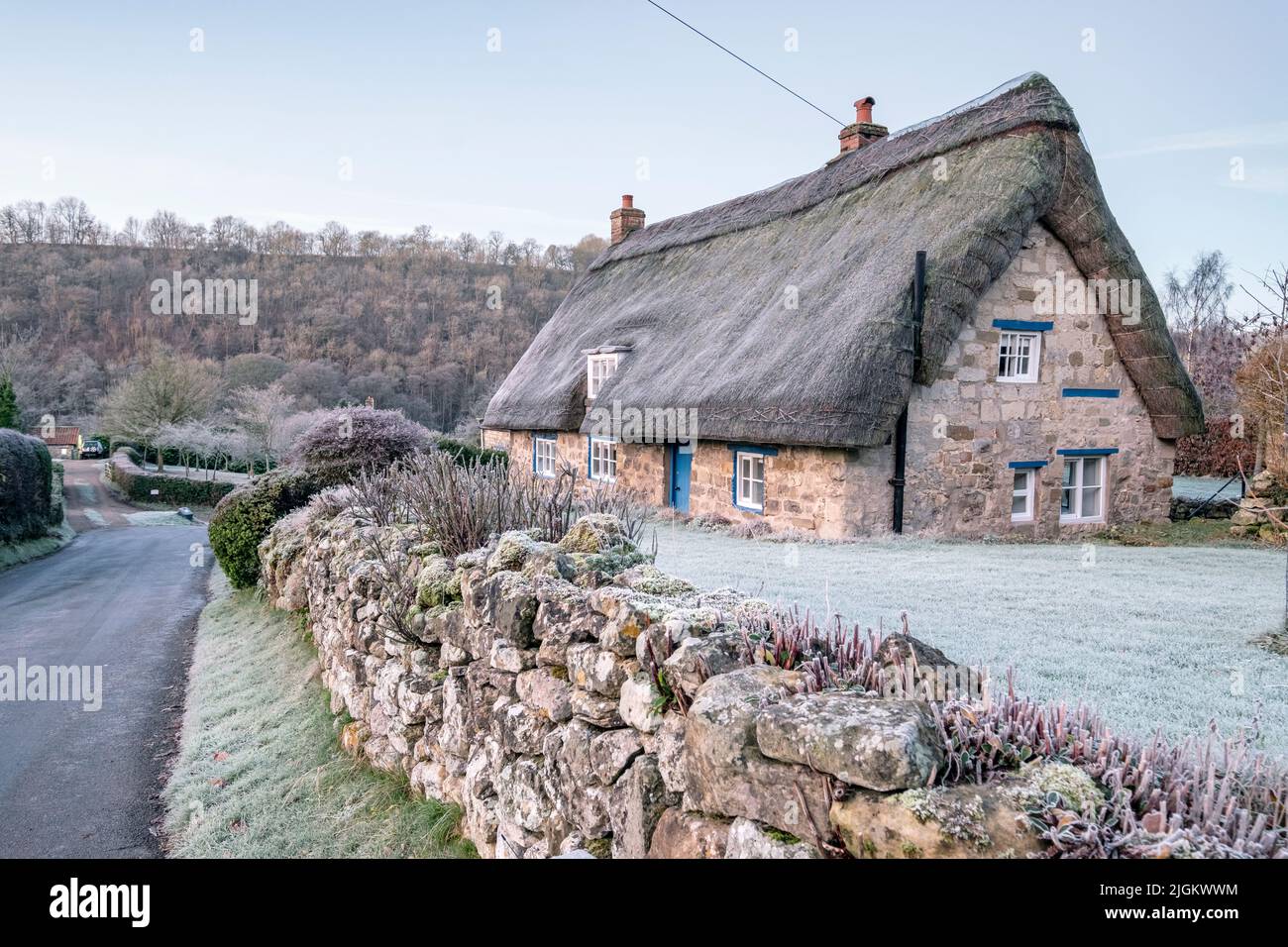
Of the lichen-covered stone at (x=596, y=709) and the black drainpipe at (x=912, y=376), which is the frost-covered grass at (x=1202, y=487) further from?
the lichen-covered stone at (x=596, y=709)

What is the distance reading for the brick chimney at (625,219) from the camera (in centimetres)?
2428

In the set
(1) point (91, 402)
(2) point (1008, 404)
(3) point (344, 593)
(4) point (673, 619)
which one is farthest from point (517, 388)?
(1) point (91, 402)

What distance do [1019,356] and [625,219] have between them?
15.1 metres

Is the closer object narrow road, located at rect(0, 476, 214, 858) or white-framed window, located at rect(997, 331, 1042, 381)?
narrow road, located at rect(0, 476, 214, 858)

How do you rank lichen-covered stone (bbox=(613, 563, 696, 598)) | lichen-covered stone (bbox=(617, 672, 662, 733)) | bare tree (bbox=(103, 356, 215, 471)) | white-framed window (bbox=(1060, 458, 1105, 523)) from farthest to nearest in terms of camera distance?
bare tree (bbox=(103, 356, 215, 471)) < white-framed window (bbox=(1060, 458, 1105, 523)) < lichen-covered stone (bbox=(613, 563, 696, 598)) < lichen-covered stone (bbox=(617, 672, 662, 733))

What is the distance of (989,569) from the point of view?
21.8ft

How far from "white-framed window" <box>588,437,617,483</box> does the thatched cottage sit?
0.77m

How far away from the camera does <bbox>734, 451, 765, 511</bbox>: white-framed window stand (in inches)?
492

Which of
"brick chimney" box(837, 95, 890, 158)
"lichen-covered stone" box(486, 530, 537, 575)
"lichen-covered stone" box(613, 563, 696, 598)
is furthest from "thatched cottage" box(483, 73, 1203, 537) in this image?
"lichen-covered stone" box(613, 563, 696, 598)

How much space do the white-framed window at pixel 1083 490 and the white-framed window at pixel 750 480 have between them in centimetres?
514

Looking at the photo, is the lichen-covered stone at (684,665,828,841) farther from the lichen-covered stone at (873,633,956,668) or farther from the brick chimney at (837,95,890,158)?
the brick chimney at (837,95,890,158)

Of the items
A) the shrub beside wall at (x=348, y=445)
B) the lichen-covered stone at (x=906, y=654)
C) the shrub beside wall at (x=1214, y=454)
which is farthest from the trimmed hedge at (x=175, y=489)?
the lichen-covered stone at (x=906, y=654)
